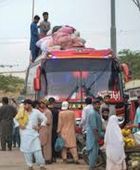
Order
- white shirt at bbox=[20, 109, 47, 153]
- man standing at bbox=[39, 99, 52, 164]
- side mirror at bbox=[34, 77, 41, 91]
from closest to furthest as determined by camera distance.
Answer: white shirt at bbox=[20, 109, 47, 153] → man standing at bbox=[39, 99, 52, 164] → side mirror at bbox=[34, 77, 41, 91]

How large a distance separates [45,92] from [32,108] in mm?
3325

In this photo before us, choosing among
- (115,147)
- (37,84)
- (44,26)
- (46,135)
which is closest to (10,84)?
(44,26)

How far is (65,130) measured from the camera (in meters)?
15.6

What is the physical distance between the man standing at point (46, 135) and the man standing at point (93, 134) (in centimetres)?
247

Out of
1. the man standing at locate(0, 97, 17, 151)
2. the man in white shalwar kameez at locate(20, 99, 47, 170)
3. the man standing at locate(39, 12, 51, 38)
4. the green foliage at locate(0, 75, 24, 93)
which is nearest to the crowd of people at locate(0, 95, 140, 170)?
the man in white shalwar kameez at locate(20, 99, 47, 170)

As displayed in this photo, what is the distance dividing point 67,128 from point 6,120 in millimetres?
5213

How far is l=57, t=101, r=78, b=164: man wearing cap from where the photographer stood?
1544 centimetres

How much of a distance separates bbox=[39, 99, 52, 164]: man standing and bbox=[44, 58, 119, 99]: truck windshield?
146 centimetres

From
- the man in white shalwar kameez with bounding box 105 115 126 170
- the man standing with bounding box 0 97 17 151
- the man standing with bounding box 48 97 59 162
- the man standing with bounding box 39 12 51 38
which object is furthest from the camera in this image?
the man standing with bounding box 39 12 51 38

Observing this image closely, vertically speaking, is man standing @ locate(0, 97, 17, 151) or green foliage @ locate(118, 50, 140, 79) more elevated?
green foliage @ locate(118, 50, 140, 79)

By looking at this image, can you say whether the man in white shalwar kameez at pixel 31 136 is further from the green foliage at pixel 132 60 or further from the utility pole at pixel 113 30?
the green foliage at pixel 132 60

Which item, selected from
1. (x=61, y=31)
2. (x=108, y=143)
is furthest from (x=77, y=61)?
(x=108, y=143)

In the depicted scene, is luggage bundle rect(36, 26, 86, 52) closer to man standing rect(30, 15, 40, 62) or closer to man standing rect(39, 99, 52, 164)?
man standing rect(30, 15, 40, 62)

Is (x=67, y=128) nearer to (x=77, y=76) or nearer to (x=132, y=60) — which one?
(x=77, y=76)
